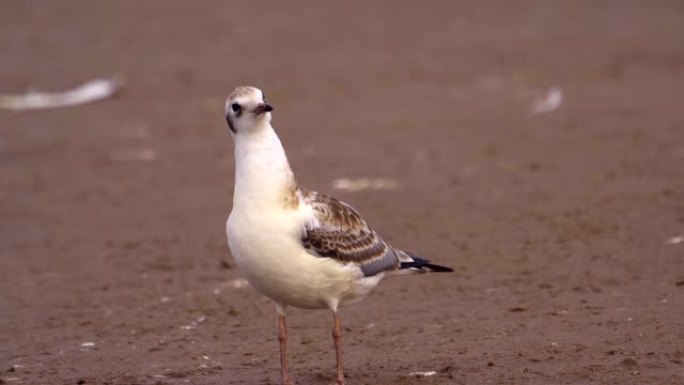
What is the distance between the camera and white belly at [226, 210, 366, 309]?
720 centimetres

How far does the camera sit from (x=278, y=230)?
7.22 meters

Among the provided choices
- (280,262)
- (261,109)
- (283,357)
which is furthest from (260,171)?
(283,357)

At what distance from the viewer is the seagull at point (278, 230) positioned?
284 inches

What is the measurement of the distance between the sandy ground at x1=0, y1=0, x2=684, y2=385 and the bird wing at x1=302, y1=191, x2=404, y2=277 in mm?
611

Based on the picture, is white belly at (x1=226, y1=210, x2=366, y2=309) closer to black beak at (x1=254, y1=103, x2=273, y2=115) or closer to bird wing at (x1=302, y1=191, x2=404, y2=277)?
bird wing at (x1=302, y1=191, x2=404, y2=277)

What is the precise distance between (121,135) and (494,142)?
425 centimetres

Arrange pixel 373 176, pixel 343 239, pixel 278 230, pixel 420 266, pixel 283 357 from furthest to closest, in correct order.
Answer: pixel 373 176 → pixel 420 266 → pixel 343 239 → pixel 283 357 → pixel 278 230

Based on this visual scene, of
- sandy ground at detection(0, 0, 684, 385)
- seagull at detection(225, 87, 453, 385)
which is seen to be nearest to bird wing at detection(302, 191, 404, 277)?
→ seagull at detection(225, 87, 453, 385)

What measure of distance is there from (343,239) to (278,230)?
1.87 feet

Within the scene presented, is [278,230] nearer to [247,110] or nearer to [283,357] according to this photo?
[247,110]

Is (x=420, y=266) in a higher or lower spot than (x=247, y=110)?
lower

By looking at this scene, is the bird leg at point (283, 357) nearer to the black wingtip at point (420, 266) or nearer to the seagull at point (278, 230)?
the seagull at point (278, 230)

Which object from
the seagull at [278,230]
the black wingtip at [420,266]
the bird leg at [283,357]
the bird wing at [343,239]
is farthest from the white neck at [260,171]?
the black wingtip at [420,266]

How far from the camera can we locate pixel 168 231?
12.3 m
